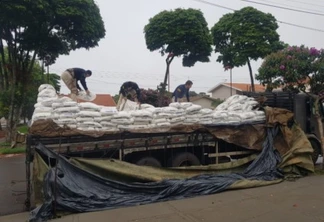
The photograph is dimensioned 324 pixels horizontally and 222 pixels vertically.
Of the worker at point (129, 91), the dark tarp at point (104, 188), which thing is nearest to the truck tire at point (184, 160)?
the dark tarp at point (104, 188)

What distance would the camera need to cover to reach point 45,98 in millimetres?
5965

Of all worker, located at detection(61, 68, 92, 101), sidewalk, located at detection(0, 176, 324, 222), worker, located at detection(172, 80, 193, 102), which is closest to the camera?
sidewalk, located at detection(0, 176, 324, 222)

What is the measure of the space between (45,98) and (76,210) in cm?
213

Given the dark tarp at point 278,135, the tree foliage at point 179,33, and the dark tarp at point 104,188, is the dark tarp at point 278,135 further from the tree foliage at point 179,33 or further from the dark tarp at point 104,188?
the tree foliage at point 179,33

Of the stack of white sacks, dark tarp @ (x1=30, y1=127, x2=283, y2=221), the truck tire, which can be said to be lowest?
dark tarp @ (x1=30, y1=127, x2=283, y2=221)

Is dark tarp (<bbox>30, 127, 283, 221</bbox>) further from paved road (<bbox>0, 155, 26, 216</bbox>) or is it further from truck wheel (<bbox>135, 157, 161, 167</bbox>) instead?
paved road (<bbox>0, 155, 26, 216</bbox>)

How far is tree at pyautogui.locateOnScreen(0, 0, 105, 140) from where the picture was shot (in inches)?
501

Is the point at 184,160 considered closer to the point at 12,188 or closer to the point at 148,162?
the point at 148,162

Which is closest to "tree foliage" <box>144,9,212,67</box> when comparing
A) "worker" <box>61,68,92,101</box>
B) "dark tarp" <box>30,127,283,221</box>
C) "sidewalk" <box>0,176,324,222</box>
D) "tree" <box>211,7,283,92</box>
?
"tree" <box>211,7,283,92</box>

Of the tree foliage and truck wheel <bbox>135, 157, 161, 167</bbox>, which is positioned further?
the tree foliage

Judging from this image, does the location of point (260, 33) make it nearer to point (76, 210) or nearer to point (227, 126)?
point (227, 126)

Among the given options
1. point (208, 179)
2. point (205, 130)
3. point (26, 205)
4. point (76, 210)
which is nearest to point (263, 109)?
point (205, 130)

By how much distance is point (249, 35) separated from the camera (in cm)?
2123

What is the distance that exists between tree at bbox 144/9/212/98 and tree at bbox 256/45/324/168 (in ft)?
35.9
